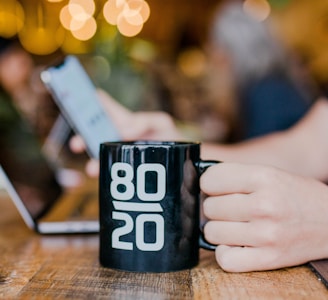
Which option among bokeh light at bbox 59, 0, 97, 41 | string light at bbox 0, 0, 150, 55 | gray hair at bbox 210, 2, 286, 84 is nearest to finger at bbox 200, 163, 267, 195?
gray hair at bbox 210, 2, 286, 84

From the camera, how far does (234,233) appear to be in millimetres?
595

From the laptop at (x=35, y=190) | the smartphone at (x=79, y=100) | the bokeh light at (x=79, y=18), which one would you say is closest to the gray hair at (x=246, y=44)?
the bokeh light at (x=79, y=18)

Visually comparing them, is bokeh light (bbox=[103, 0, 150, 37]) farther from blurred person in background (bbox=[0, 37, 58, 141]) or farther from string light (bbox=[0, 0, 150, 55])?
blurred person in background (bbox=[0, 37, 58, 141])

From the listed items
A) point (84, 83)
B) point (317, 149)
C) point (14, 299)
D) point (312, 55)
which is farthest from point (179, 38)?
point (14, 299)

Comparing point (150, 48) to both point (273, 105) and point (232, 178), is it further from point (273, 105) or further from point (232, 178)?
point (232, 178)

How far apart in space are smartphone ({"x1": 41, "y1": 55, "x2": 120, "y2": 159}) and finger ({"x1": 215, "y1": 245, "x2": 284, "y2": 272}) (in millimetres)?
385

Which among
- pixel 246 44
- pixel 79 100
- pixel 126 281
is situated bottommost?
pixel 126 281

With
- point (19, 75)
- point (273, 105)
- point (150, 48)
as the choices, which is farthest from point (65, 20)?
point (273, 105)

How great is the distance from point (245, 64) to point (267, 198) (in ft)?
6.49

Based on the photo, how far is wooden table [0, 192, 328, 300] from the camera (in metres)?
0.51

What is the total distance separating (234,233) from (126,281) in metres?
0.13

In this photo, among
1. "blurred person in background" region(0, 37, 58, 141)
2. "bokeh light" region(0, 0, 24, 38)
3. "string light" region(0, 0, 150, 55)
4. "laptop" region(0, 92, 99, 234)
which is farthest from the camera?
"string light" region(0, 0, 150, 55)

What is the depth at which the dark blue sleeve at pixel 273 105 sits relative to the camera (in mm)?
2354

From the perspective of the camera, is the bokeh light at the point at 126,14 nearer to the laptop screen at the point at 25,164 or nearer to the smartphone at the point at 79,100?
the laptop screen at the point at 25,164
